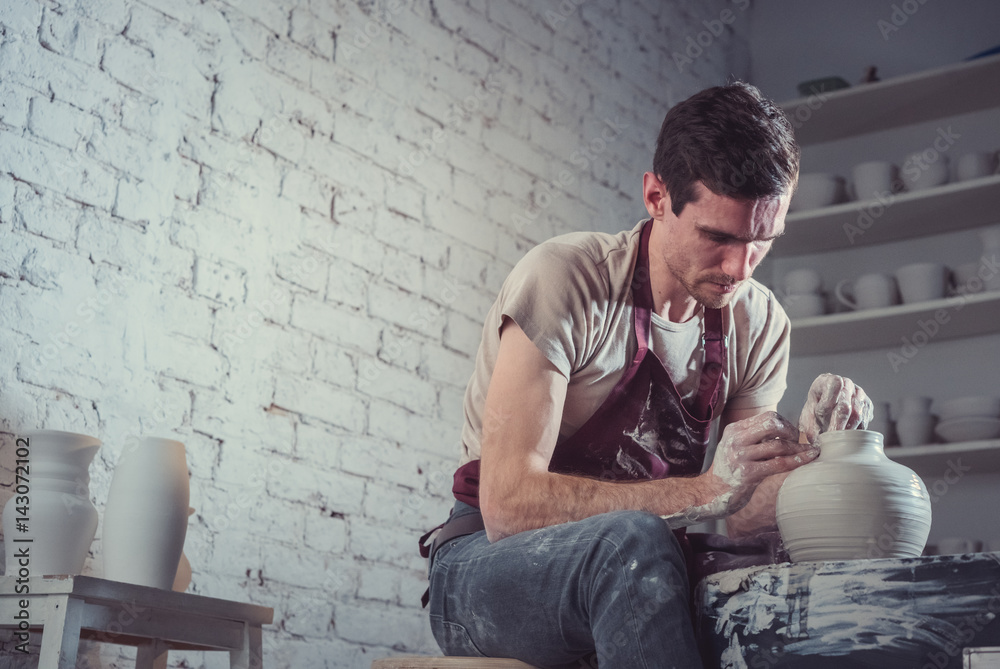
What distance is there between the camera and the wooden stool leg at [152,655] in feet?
5.66

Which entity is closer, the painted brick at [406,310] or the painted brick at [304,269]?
the painted brick at [304,269]

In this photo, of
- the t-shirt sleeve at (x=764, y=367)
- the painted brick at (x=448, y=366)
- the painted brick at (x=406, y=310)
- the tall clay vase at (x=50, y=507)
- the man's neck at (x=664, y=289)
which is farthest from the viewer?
the painted brick at (x=448, y=366)

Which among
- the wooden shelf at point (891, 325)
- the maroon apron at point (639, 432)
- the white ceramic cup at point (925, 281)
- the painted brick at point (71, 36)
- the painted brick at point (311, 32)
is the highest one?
the painted brick at point (311, 32)

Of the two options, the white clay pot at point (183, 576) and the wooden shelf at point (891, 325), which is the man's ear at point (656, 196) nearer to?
the white clay pot at point (183, 576)

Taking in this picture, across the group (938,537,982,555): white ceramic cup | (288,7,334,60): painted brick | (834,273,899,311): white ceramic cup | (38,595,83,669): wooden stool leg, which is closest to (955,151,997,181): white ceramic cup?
(834,273,899,311): white ceramic cup

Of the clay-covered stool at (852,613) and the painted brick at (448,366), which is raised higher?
the painted brick at (448,366)

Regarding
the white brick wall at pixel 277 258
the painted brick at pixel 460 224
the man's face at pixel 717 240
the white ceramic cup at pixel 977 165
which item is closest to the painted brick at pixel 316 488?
the white brick wall at pixel 277 258

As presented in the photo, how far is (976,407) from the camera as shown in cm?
283

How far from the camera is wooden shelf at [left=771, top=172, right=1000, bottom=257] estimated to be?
305cm

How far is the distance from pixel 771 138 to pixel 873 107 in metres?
2.17

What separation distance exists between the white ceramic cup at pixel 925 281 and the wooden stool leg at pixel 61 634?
2.58 meters

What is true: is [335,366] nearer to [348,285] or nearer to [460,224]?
[348,285]

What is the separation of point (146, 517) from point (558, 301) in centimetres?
78

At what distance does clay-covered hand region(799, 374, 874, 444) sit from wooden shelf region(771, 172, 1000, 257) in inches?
74.3
